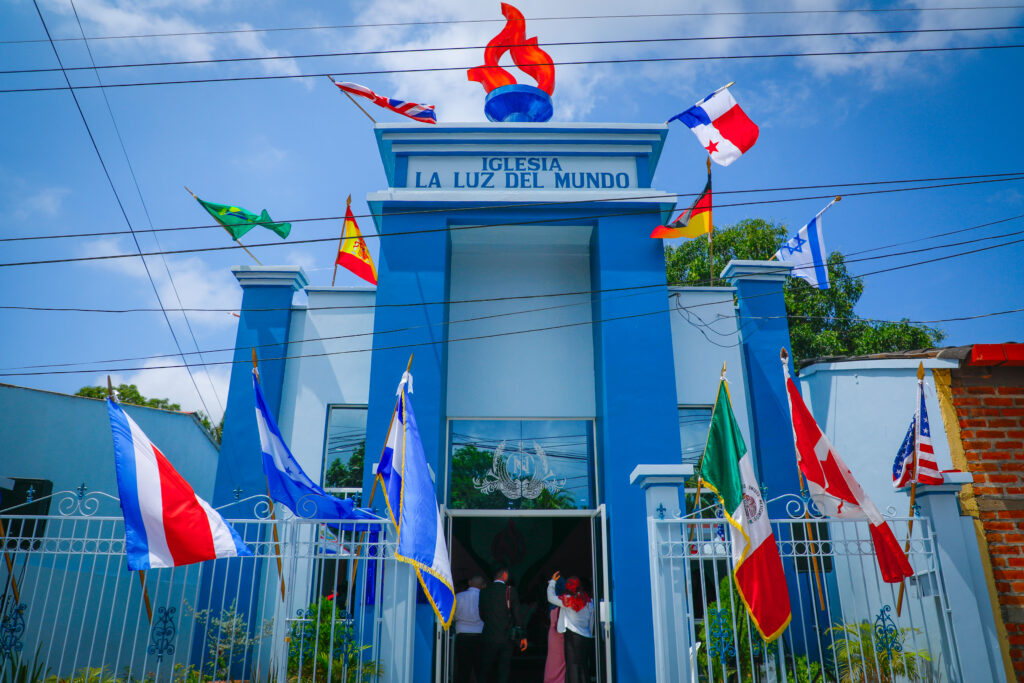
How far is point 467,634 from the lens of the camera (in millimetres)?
9742

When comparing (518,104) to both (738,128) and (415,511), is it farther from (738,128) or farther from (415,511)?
(415,511)

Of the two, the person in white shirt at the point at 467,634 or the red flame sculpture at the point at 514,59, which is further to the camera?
the red flame sculpture at the point at 514,59

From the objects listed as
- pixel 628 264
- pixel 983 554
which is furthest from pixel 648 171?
pixel 983 554

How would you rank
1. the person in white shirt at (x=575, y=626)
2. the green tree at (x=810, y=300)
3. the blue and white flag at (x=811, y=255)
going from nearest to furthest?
the person in white shirt at (x=575, y=626) < the blue and white flag at (x=811, y=255) < the green tree at (x=810, y=300)

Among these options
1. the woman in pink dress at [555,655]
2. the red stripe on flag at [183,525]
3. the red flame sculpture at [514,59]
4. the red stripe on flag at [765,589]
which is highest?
the red flame sculpture at [514,59]

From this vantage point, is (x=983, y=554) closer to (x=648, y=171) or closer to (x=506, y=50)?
(x=648, y=171)

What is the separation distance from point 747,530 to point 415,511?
310 cm

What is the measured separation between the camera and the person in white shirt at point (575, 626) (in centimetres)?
934

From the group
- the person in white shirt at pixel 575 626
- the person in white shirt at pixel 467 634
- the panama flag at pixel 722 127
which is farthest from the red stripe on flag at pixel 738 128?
the person in white shirt at pixel 467 634

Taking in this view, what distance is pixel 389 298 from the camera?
1055cm

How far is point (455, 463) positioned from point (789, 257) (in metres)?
→ 6.30

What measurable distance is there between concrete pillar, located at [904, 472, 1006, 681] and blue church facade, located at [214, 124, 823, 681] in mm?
3337

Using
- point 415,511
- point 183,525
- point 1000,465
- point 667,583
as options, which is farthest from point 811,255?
point 183,525

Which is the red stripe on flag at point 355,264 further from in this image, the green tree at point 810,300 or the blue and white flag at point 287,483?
the green tree at point 810,300
